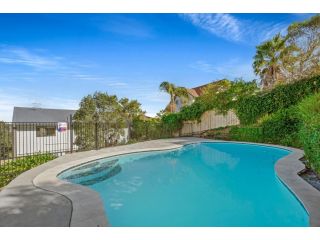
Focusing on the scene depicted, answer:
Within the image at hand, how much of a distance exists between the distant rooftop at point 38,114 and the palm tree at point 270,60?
1978cm

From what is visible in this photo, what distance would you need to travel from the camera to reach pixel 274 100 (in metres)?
12.3

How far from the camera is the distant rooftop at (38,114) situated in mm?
19812

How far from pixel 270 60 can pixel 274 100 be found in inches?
323

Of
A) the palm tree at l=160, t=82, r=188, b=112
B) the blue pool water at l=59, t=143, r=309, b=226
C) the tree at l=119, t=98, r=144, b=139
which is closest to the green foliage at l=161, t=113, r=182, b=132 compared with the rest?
the tree at l=119, t=98, r=144, b=139

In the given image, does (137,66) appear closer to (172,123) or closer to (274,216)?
(172,123)

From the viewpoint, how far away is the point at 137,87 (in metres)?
20.5

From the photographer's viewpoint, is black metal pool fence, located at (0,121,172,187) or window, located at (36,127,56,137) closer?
black metal pool fence, located at (0,121,172,187)

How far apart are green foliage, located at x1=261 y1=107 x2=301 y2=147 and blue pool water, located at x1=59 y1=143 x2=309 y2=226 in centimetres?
439

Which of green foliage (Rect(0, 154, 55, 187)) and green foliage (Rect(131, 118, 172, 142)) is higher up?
green foliage (Rect(131, 118, 172, 142))

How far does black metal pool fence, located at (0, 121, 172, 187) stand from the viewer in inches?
255

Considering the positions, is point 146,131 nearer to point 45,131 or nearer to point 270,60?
point 45,131

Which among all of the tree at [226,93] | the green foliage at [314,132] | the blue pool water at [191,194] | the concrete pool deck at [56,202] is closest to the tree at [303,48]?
the tree at [226,93]

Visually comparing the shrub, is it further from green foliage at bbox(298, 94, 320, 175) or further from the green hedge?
green foliage at bbox(298, 94, 320, 175)
